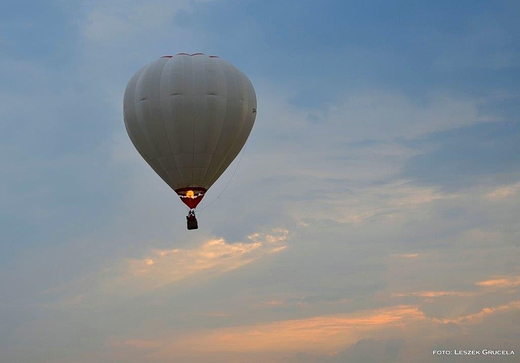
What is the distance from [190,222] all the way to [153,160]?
12.1 ft

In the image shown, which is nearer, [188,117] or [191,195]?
[188,117]

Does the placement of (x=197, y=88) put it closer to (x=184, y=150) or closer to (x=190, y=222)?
(x=184, y=150)

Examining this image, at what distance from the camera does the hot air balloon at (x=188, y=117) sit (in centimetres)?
5275

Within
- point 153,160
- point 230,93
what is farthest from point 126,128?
point 230,93

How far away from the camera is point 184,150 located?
176ft

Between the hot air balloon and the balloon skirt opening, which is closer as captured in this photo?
the hot air balloon

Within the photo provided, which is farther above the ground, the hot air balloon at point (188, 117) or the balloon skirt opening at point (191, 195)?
the hot air balloon at point (188, 117)

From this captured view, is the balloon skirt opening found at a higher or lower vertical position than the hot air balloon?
lower

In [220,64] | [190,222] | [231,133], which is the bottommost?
[190,222]

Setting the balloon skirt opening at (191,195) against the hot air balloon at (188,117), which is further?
the balloon skirt opening at (191,195)

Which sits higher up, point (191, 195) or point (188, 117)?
point (188, 117)

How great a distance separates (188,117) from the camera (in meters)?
52.9

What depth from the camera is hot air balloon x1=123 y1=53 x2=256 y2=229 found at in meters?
52.8

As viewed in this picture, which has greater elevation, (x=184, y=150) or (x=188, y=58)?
(x=188, y=58)
